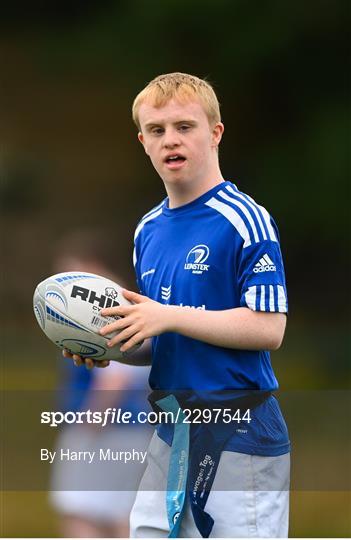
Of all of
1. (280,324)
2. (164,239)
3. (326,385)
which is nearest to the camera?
(280,324)

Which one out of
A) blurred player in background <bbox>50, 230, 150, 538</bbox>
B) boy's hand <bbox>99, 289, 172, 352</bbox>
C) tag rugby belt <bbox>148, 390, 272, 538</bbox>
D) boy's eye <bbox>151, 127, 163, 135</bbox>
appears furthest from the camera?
blurred player in background <bbox>50, 230, 150, 538</bbox>

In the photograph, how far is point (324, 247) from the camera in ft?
32.4

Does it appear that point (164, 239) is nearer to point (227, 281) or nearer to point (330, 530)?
point (227, 281)

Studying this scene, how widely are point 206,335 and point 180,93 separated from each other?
855 mm

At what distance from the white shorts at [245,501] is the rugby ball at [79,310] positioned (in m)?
0.55

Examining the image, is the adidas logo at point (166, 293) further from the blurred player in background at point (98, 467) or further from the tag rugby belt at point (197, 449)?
the blurred player in background at point (98, 467)

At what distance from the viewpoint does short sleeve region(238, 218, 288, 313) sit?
2865 millimetres

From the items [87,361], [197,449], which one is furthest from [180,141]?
[197,449]

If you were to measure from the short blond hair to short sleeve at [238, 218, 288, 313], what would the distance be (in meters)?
0.53

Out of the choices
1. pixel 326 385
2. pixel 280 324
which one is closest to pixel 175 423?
pixel 280 324

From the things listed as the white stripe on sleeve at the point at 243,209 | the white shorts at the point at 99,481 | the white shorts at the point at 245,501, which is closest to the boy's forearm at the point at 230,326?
the white stripe on sleeve at the point at 243,209

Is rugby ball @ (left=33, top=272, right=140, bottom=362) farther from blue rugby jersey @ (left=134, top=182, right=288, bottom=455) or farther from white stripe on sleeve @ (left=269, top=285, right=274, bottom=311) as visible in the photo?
white stripe on sleeve @ (left=269, top=285, right=274, bottom=311)

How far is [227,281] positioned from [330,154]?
664 cm

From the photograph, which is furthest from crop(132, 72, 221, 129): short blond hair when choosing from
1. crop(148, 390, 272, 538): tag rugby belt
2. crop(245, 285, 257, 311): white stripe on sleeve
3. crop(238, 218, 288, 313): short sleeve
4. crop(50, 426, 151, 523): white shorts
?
crop(50, 426, 151, 523): white shorts
